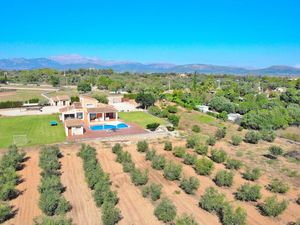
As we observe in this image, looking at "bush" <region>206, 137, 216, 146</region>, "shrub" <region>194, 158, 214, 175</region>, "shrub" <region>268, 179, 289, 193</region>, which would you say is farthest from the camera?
"bush" <region>206, 137, 216, 146</region>

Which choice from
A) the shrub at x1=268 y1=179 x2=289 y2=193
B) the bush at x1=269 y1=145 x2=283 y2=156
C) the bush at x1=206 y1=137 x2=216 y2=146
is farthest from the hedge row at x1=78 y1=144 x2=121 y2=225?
the bush at x1=269 y1=145 x2=283 y2=156

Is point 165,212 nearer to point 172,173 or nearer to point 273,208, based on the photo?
point 172,173

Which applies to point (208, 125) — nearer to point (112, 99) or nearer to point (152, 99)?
point (152, 99)

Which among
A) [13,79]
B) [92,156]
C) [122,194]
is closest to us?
[122,194]

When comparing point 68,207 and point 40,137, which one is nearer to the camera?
point 68,207

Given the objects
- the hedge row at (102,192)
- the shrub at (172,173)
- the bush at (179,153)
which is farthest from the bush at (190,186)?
the bush at (179,153)

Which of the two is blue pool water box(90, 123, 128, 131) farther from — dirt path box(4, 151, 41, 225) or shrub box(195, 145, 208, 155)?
shrub box(195, 145, 208, 155)

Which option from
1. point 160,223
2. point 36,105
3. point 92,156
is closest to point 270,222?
point 160,223
